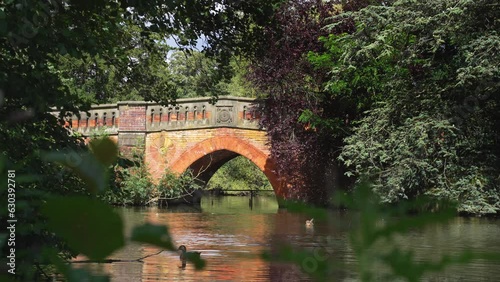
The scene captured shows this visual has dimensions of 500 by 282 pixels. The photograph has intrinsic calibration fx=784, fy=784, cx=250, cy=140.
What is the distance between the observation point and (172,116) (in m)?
25.3

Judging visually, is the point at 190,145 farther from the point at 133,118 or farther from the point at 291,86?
the point at 291,86

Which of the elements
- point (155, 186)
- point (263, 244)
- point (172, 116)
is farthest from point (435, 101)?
point (263, 244)

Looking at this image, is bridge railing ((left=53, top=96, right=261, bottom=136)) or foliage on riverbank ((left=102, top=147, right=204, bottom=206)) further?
bridge railing ((left=53, top=96, right=261, bottom=136))

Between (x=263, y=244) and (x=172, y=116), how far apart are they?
953 inches

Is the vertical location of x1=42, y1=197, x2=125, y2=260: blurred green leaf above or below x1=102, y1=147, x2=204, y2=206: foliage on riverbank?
below

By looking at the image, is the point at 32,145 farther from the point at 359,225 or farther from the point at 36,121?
the point at 359,225

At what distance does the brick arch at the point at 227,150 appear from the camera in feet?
79.8

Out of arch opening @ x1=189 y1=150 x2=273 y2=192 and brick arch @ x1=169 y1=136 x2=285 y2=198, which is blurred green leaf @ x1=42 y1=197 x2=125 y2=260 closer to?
brick arch @ x1=169 y1=136 x2=285 y2=198

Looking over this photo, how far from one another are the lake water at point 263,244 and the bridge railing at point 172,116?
280cm

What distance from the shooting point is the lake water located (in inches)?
25.6

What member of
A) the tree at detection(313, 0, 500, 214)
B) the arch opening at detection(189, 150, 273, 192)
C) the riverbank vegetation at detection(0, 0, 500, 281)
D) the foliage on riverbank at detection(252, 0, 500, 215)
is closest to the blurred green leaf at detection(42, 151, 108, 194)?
the riverbank vegetation at detection(0, 0, 500, 281)

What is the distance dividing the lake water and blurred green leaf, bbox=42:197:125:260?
0.04 ft

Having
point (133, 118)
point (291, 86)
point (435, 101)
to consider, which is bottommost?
point (435, 101)

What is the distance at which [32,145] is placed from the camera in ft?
14.4
